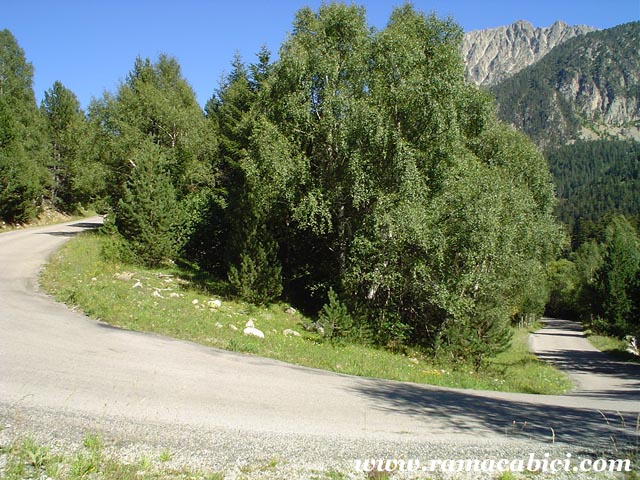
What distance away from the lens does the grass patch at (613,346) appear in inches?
1251

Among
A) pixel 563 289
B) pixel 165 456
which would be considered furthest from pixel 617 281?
pixel 165 456

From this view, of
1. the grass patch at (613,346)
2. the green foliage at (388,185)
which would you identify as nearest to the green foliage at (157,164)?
the green foliage at (388,185)

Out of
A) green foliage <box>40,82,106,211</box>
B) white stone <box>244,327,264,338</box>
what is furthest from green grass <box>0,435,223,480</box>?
green foliage <box>40,82,106,211</box>

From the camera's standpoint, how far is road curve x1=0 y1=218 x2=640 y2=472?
19.1 ft

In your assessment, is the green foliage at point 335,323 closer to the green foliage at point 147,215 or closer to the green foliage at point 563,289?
the green foliage at point 147,215

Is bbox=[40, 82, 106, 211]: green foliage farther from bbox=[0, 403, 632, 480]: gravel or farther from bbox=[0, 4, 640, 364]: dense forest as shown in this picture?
bbox=[0, 403, 632, 480]: gravel

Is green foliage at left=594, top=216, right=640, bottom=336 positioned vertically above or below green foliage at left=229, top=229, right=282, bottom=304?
above

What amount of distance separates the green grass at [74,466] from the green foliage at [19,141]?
32211 millimetres

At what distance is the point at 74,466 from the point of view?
4.22m

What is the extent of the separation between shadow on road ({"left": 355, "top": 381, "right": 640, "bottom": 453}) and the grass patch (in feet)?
91.7

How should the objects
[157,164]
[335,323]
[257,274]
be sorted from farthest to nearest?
[157,164]
[257,274]
[335,323]

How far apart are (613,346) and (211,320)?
39844mm

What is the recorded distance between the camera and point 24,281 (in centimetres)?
1440

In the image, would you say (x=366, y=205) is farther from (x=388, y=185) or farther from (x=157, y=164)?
(x=157, y=164)
